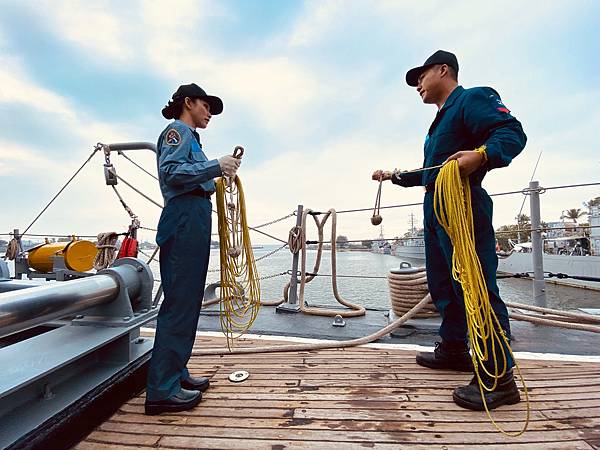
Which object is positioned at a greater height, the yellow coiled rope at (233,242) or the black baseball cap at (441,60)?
the black baseball cap at (441,60)

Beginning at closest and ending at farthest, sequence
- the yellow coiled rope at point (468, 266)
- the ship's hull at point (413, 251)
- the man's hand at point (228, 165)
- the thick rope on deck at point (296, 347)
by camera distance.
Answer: the yellow coiled rope at point (468, 266) < the man's hand at point (228, 165) < the thick rope on deck at point (296, 347) < the ship's hull at point (413, 251)

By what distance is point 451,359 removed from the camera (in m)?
1.73

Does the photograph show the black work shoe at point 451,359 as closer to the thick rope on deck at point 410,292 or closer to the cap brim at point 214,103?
the thick rope on deck at point 410,292

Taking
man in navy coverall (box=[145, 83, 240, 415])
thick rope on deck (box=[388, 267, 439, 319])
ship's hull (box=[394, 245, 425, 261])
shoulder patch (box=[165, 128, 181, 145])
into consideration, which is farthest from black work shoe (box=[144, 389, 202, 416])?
ship's hull (box=[394, 245, 425, 261])

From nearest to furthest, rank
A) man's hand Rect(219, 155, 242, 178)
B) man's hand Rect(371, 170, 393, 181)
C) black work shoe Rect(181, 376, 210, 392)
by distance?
man's hand Rect(219, 155, 242, 178), black work shoe Rect(181, 376, 210, 392), man's hand Rect(371, 170, 393, 181)

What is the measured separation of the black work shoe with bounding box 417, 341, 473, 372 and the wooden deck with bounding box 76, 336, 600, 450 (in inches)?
1.9

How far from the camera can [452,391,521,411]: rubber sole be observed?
1.31m

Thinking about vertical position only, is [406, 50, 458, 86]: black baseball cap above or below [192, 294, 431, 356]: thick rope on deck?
above

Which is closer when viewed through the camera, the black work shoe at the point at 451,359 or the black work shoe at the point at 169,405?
the black work shoe at the point at 169,405

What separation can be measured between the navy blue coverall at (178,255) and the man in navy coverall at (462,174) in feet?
3.46

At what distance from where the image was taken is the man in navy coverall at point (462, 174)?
135cm

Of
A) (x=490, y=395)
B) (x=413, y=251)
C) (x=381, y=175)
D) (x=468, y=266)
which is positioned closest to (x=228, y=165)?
(x=381, y=175)

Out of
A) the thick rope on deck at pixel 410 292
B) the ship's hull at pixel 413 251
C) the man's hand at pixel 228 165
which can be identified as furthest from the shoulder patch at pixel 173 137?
the ship's hull at pixel 413 251

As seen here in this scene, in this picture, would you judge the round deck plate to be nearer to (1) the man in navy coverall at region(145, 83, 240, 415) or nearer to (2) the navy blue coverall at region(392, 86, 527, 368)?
(1) the man in navy coverall at region(145, 83, 240, 415)
